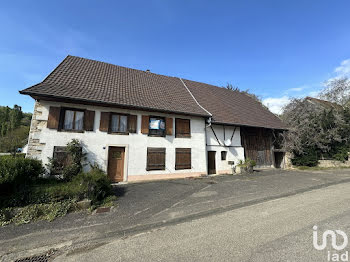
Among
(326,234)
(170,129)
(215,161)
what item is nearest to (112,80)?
(170,129)

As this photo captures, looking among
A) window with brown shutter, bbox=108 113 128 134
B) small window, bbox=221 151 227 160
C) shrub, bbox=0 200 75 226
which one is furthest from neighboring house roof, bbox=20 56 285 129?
shrub, bbox=0 200 75 226

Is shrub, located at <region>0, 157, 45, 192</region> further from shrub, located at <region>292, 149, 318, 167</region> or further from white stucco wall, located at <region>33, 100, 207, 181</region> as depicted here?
shrub, located at <region>292, 149, 318, 167</region>

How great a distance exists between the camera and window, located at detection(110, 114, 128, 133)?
8.45 metres

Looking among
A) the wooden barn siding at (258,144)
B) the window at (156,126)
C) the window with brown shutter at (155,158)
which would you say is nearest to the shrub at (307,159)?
the wooden barn siding at (258,144)

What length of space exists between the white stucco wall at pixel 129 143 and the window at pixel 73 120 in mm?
287

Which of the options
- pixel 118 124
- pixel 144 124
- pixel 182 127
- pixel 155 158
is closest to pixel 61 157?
pixel 118 124

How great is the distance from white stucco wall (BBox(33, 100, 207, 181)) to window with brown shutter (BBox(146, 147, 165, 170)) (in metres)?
0.23

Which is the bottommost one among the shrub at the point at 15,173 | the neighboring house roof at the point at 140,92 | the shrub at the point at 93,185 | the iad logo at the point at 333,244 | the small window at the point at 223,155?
the iad logo at the point at 333,244

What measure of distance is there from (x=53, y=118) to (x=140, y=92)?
4.92 meters

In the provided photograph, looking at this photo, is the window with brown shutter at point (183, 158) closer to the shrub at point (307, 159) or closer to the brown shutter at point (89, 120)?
the brown shutter at point (89, 120)

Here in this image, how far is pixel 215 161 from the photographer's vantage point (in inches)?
435

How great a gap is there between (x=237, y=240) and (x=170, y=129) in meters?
7.13

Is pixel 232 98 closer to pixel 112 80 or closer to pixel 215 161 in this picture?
pixel 215 161

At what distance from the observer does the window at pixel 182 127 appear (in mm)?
9898
